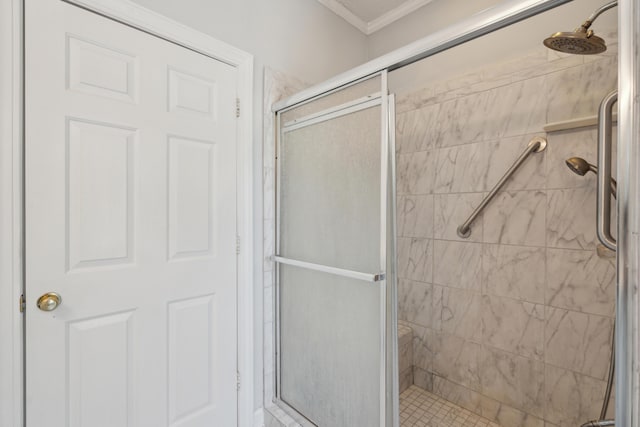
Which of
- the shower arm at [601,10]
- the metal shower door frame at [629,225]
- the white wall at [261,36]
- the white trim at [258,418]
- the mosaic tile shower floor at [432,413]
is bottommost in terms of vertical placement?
the mosaic tile shower floor at [432,413]

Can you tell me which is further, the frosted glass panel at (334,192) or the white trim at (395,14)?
the white trim at (395,14)

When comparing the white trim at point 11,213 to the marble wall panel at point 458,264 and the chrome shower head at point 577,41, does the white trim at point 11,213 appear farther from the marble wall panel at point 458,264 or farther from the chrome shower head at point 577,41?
the marble wall panel at point 458,264

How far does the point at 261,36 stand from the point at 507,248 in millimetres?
1867

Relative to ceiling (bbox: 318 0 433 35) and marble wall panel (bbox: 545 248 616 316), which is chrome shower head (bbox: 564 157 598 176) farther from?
ceiling (bbox: 318 0 433 35)

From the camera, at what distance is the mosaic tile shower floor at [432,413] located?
5.81 feet

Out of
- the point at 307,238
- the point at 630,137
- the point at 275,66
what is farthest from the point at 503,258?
the point at 275,66

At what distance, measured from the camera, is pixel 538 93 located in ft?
5.36

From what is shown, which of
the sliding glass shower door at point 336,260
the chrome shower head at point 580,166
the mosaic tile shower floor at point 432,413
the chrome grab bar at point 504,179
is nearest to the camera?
the sliding glass shower door at point 336,260

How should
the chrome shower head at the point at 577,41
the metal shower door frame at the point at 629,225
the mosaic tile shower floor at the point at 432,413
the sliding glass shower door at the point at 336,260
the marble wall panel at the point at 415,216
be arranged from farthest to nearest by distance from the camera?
the marble wall panel at the point at 415,216 → the mosaic tile shower floor at the point at 432,413 → the sliding glass shower door at the point at 336,260 → the chrome shower head at the point at 577,41 → the metal shower door frame at the point at 629,225

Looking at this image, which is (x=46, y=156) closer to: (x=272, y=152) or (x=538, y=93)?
(x=272, y=152)


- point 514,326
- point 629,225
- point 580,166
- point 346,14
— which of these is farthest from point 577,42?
point 346,14

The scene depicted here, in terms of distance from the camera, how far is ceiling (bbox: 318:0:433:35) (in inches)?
84.4

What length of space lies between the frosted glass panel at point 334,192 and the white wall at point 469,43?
1.11 m

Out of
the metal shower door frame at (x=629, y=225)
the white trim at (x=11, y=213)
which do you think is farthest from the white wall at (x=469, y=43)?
the white trim at (x=11, y=213)
